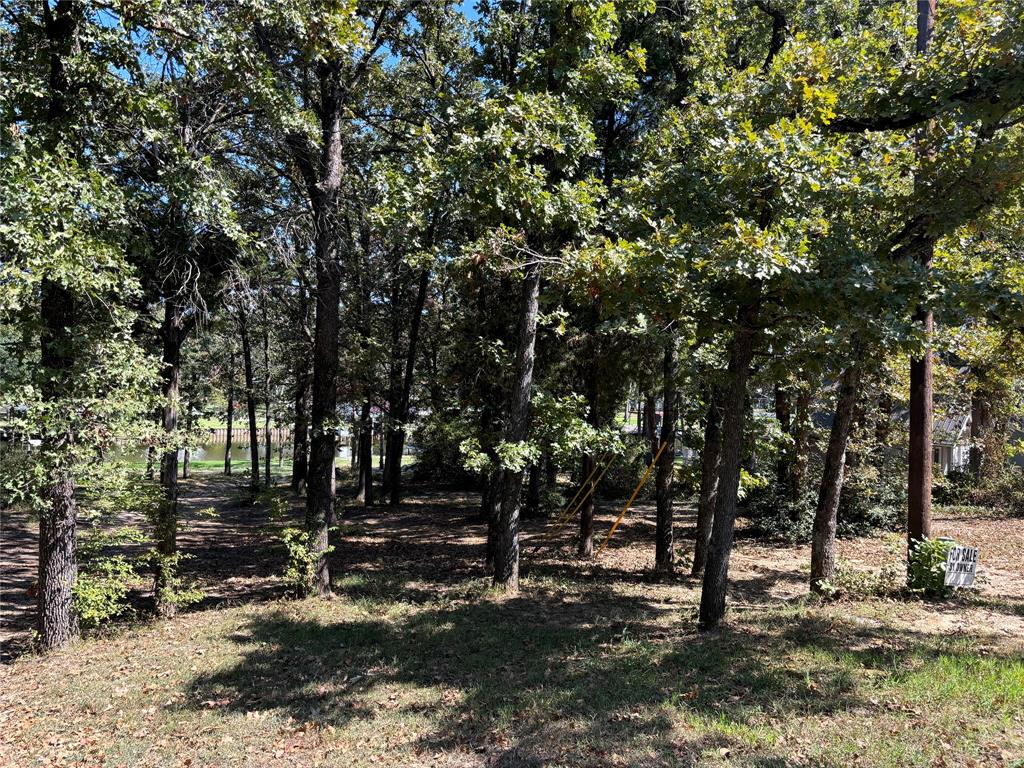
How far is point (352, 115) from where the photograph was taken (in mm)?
10641

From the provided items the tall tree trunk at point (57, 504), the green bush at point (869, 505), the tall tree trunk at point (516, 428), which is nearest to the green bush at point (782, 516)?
the green bush at point (869, 505)

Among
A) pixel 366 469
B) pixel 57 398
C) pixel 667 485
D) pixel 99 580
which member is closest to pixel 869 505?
pixel 667 485

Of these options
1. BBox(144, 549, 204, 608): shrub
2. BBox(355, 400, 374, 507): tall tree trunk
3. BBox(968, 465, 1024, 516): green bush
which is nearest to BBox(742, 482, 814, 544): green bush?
BBox(968, 465, 1024, 516): green bush

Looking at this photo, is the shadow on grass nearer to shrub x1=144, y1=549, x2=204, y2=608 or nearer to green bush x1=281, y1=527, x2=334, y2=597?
green bush x1=281, y1=527, x2=334, y2=597

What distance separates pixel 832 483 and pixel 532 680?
5084 millimetres

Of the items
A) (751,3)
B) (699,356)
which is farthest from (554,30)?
(699,356)

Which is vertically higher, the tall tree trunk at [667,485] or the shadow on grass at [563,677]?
the tall tree trunk at [667,485]

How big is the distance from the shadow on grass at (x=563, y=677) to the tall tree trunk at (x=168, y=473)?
4.74 ft

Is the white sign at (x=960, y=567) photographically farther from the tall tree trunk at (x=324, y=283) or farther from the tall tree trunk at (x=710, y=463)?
the tall tree trunk at (x=324, y=283)

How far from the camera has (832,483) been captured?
873 cm

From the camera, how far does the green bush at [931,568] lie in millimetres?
8664

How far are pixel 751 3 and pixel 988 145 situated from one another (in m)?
6.72

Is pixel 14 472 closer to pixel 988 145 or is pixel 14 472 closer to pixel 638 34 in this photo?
pixel 988 145

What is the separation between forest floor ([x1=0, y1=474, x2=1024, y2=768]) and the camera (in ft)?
15.4
